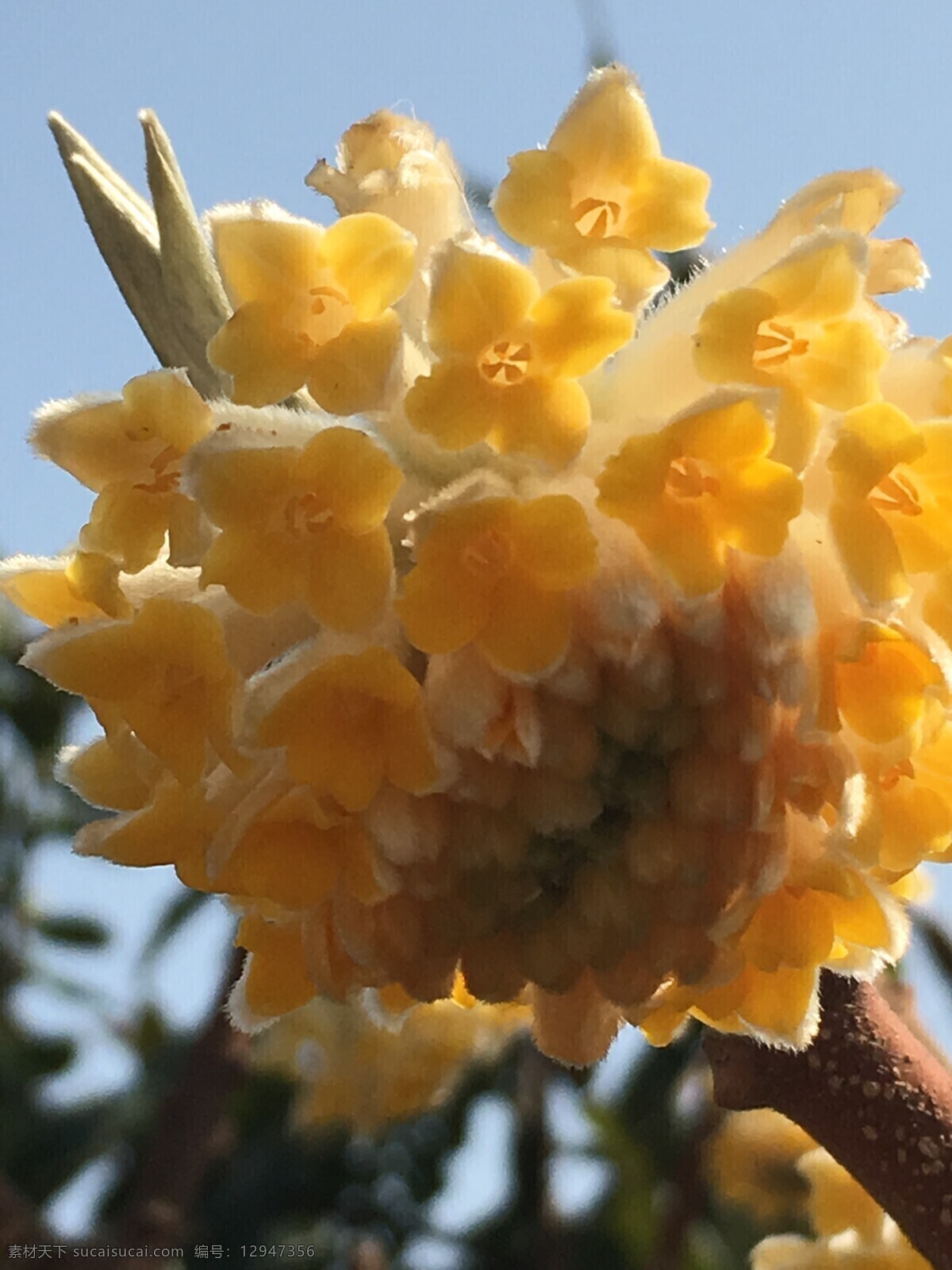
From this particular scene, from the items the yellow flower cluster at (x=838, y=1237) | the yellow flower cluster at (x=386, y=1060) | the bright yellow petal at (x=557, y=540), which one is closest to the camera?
the bright yellow petal at (x=557, y=540)

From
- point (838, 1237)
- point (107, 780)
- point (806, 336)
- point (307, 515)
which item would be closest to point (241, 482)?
point (307, 515)

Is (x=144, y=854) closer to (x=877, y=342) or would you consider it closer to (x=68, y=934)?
(x=877, y=342)

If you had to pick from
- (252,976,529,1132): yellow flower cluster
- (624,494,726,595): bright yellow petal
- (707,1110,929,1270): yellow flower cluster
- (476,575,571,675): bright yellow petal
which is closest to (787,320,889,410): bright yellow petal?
(624,494,726,595): bright yellow petal

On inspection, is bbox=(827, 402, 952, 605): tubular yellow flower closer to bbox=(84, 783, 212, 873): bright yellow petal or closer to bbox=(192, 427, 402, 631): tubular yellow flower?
bbox=(192, 427, 402, 631): tubular yellow flower

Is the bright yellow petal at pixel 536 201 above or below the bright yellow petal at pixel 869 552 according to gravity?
above

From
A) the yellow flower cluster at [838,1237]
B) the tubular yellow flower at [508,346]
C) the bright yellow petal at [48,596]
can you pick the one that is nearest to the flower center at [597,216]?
the tubular yellow flower at [508,346]

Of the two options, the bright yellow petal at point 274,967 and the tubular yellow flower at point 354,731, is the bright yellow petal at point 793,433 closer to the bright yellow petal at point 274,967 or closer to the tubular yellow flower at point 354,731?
the tubular yellow flower at point 354,731

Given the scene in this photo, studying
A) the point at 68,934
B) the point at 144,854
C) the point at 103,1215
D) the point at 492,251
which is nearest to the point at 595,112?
the point at 492,251
